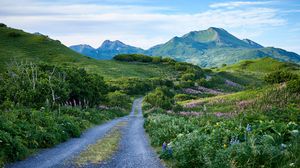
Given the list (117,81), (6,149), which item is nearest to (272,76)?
(6,149)

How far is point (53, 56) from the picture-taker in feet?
447

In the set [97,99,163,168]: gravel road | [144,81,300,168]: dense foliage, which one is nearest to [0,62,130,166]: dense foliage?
[97,99,163,168]: gravel road

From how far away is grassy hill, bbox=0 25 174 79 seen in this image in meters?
125

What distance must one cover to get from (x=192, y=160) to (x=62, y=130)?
1238 centimetres

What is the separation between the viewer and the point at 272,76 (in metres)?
40.4

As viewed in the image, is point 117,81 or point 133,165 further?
point 117,81

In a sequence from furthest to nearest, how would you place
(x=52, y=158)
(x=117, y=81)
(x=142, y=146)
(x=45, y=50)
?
(x=45, y=50) < (x=117, y=81) < (x=142, y=146) < (x=52, y=158)

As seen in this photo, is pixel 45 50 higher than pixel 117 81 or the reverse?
higher

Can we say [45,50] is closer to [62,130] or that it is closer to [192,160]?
[62,130]

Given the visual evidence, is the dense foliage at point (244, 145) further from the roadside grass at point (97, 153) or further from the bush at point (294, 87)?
the bush at point (294, 87)

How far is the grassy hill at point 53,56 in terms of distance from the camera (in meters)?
125

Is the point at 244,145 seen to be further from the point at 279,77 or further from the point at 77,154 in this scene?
the point at 279,77

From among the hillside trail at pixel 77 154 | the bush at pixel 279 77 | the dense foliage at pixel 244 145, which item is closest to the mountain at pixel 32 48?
the bush at pixel 279 77

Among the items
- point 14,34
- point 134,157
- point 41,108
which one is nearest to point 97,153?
point 134,157
